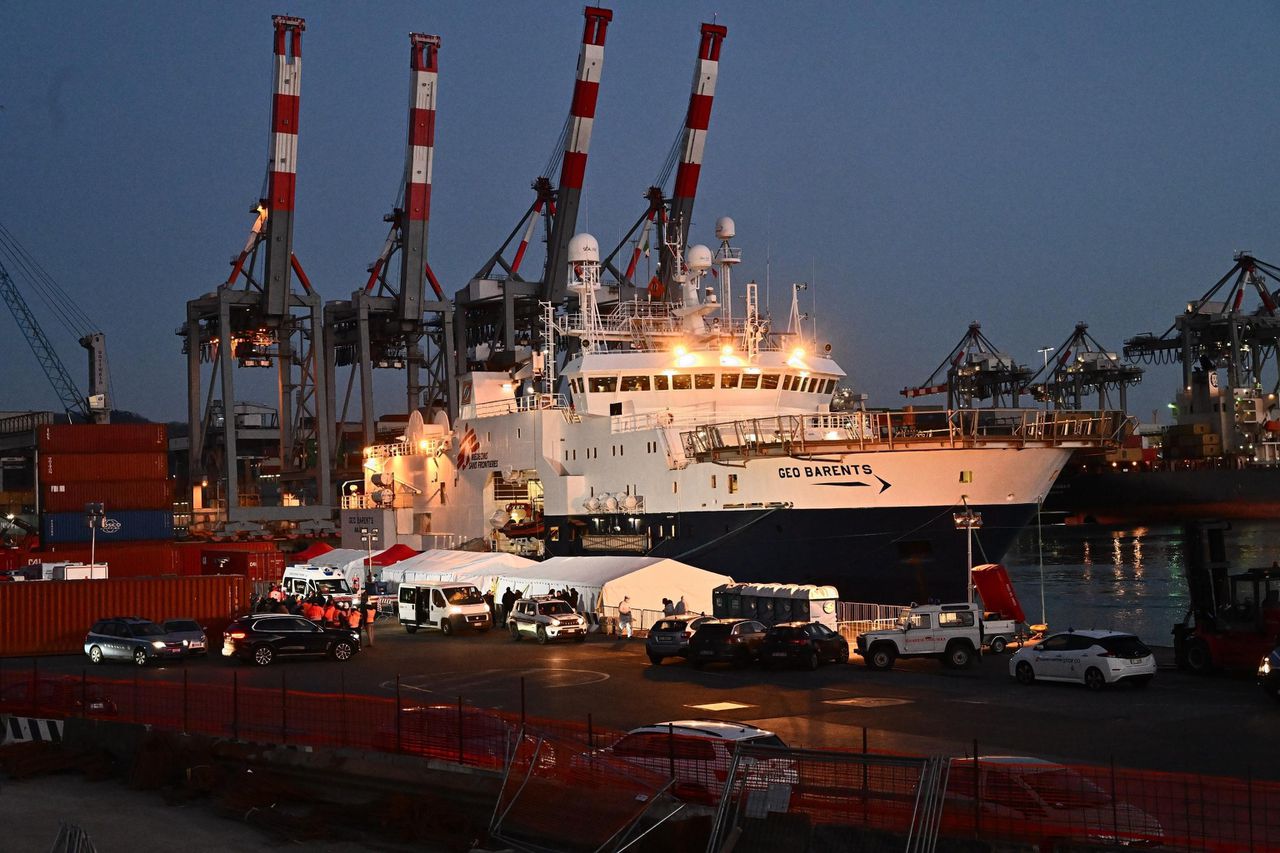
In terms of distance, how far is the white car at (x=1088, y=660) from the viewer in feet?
67.0

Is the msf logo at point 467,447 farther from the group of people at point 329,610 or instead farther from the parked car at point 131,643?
the parked car at point 131,643

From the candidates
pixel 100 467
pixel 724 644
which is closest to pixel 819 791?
pixel 724 644

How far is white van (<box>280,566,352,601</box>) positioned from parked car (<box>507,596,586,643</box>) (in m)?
8.46

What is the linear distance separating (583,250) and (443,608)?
18.2 meters

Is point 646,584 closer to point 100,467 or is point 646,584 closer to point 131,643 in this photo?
point 131,643

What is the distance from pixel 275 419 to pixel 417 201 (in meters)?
64.2

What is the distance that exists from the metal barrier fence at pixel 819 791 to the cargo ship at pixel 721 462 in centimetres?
1820

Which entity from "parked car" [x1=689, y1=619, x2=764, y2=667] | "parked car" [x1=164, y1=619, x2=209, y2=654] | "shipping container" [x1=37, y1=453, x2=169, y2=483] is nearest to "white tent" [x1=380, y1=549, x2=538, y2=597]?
"parked car" [x1=164, y1=619, x2=209, y2=654]

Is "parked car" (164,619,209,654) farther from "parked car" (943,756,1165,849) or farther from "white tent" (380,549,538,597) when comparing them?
"parked car" (943,756,1165,849)

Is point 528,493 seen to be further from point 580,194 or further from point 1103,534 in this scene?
point 1103,534

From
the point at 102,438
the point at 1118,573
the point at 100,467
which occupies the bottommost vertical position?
the point at 1118,573

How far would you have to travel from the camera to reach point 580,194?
245ft

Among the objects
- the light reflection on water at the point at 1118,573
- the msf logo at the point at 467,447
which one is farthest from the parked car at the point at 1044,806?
the msf logo at the point at 467,447

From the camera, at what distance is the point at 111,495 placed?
45.5 m
